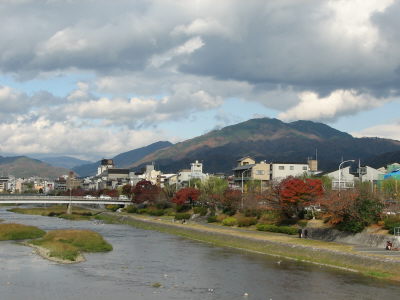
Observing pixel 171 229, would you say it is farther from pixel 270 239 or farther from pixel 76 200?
pixel 76 200

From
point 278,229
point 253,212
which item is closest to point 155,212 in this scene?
point 253,212

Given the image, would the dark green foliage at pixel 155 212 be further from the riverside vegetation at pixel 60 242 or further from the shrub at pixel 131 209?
the riverside vegetation at pixel 60 242

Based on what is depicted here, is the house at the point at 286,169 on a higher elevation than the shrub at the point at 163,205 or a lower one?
higher

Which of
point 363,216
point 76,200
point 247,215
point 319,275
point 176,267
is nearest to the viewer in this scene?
point 319,275

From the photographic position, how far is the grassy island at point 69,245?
5372 centimetres

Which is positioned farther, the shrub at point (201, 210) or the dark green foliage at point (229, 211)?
the shrub at point (201, 210)

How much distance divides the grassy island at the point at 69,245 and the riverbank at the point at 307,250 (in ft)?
51.5

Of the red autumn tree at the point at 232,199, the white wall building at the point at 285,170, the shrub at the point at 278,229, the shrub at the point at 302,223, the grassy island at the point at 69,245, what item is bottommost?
the grassy island at the point at 69,245

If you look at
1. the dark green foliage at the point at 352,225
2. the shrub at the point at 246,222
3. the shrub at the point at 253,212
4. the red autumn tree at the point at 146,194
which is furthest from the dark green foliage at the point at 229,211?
the red autumn tree at the point at 146,194

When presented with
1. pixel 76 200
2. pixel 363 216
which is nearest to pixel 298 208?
pixel 363 216

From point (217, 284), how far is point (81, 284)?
398 inches

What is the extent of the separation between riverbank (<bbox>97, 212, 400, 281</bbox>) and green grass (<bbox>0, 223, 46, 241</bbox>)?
21.6m

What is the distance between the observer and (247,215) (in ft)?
302

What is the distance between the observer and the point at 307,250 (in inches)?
2172
